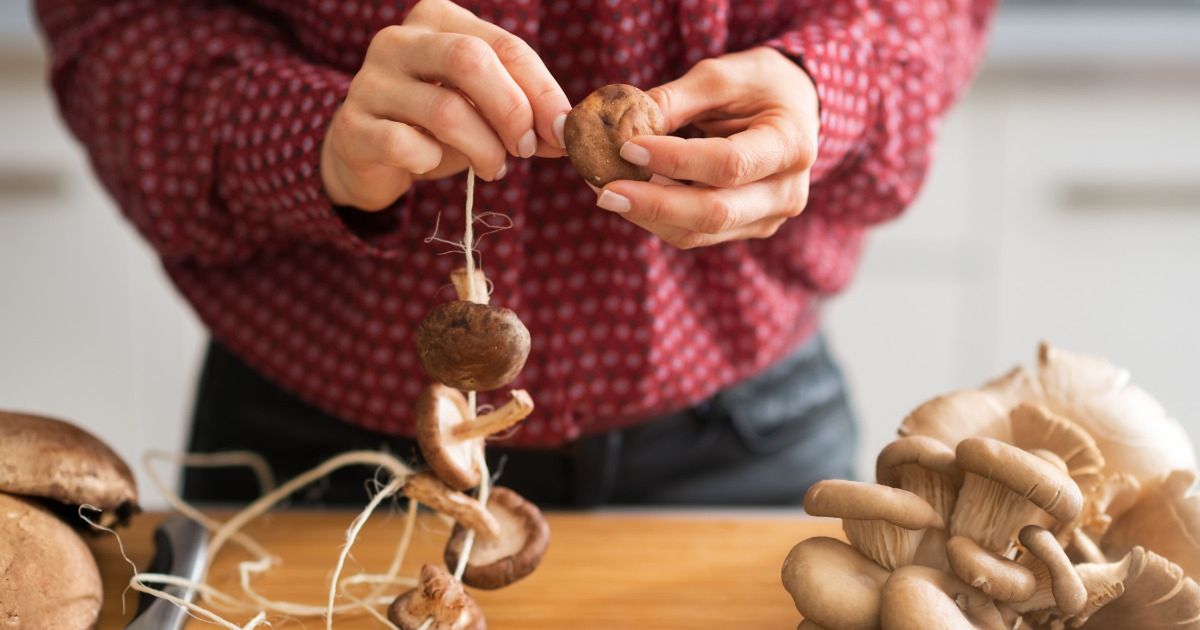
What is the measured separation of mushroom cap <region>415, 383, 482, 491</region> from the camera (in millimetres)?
505

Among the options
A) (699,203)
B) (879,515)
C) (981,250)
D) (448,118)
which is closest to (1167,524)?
Answer: (879,515)

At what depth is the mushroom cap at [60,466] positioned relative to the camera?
542 mm

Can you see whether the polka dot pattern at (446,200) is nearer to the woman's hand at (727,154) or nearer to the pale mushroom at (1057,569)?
the woman's hand at (727,154)

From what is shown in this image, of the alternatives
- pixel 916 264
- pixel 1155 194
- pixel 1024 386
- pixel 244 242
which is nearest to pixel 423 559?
pixel 244 242

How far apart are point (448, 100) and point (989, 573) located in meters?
0.33

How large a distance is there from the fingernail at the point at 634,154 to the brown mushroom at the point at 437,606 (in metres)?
0.22

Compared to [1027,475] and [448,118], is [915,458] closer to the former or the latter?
[1027,475]

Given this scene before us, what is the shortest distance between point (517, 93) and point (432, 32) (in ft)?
0.19

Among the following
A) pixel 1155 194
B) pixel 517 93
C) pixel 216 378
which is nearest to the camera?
pixel 517 93

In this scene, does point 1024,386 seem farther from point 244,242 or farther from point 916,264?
point 916,264

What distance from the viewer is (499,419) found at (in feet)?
1.70

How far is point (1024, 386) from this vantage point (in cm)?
57

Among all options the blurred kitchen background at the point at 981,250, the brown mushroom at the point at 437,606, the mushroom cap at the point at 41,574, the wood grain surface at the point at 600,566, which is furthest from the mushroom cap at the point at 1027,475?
the blurred kitchen background at the point at 981,250

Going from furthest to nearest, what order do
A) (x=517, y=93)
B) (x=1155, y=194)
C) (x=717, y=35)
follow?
(x=1155, y=194), (x=717, y=35), (x=517, y=93)
